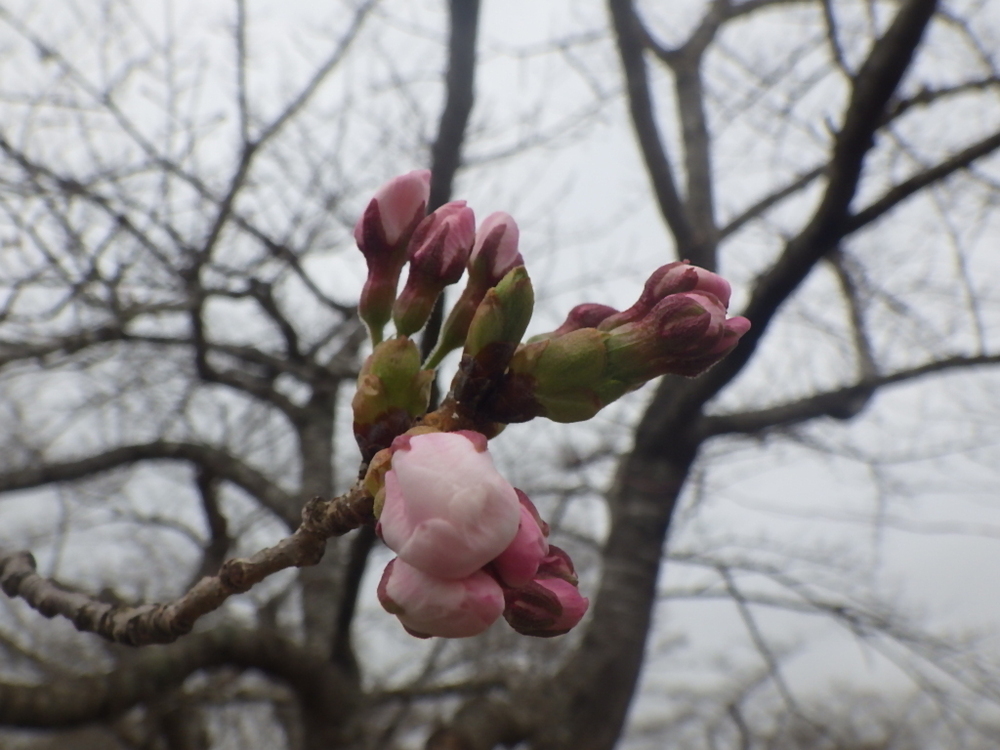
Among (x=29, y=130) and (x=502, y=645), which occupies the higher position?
(x=29, y=130)

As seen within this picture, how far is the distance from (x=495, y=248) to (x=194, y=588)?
0.48 m

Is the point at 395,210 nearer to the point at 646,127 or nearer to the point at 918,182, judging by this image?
the point at 918,182

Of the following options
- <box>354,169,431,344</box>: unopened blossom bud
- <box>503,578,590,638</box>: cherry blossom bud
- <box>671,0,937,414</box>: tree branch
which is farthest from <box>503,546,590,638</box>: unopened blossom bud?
<box>671,0,937,414</box>: tree branch

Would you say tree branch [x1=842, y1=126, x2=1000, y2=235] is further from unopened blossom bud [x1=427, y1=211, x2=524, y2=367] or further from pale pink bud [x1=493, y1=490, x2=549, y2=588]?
pale pink bud [x1=493, y1=490, x2=549, y2=588]

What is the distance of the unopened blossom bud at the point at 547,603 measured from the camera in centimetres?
66

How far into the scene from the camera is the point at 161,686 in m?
2.59

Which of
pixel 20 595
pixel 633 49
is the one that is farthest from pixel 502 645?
pixel 20 595

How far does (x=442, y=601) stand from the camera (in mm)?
573

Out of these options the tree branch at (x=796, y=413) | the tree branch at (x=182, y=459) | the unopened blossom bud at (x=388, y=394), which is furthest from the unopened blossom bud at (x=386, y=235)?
the tree branch at (x=182, y=459)

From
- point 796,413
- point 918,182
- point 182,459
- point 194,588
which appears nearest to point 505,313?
point 194,588

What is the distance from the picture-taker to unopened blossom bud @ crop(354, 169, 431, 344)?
2.89 ft

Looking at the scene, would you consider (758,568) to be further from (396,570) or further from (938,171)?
(396,570)

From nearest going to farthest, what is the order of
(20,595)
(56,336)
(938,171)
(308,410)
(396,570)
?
(396,570) < (20,595) < (938,171) < (56,336) < (308,410)

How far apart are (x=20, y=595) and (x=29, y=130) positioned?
3.20m
